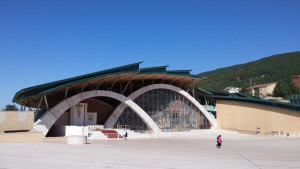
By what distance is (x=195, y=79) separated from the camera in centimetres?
5309

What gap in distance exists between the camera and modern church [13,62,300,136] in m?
35.2

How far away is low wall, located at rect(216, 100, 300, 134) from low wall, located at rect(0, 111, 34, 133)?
36887 millimetres

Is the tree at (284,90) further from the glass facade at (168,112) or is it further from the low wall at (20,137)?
the low wall at (20,137)

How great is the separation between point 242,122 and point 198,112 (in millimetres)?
8495

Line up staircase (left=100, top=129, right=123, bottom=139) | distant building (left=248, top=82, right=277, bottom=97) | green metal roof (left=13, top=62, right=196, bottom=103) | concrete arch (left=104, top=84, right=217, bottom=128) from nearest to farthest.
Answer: green metal roof (left=13, top=62, right=196, bottom=103)
staircase (left=100, top=129, right=123, bottom=139)
concrete arch (left=104, top=84, right=217, bottom=128)
distant building (left=248, top=82, right=277, bottom=97)

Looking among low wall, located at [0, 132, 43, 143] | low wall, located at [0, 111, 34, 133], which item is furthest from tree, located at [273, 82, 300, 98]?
low wall, located at [0, 132, 43, 143]

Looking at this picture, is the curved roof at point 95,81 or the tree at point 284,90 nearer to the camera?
the curved roof at point 95,81

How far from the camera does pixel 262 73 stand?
150m

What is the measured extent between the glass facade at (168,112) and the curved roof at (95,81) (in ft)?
10.3

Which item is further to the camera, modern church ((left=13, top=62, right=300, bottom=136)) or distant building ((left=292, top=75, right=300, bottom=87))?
distant building ((left=292, top=75, right=300, bottom=87))

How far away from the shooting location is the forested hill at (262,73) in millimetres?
135438

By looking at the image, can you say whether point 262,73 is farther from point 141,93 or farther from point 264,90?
point 141,93

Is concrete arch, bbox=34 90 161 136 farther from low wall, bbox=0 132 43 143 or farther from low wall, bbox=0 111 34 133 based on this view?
low wall, bbox=0 132 43 143

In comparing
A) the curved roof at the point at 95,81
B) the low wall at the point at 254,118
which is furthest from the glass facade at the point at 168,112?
the low wall at the point at 254,118
